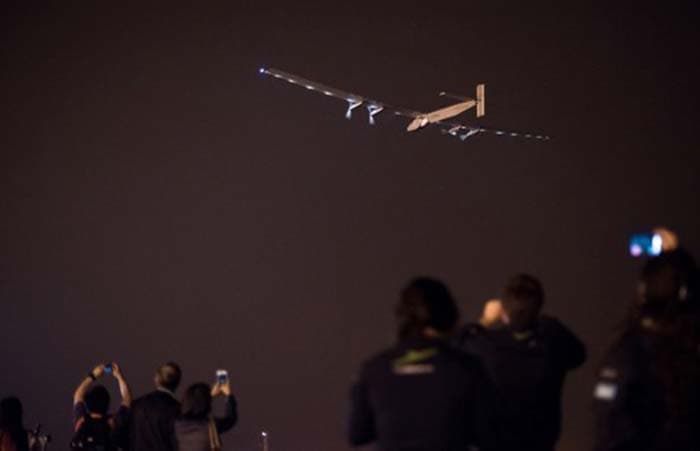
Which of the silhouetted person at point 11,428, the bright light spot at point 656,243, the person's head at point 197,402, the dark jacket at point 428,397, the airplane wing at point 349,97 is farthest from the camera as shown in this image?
the airplane wing at point 349,97

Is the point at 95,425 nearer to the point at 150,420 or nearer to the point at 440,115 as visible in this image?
the point at 150,420

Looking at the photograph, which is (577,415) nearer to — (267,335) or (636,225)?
(636,225)

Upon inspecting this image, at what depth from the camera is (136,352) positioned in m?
7.71

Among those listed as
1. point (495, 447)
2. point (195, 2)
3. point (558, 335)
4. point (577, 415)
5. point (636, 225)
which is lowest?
point (577, 415)

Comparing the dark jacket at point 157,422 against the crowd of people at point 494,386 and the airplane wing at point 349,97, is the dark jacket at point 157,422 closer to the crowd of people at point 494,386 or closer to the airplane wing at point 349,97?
the crowd of people at point 494,386

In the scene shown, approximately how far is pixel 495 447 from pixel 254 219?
16.5ft

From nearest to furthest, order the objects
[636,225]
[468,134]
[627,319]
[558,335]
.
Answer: [627,319] < [558,335] < [636,225] < [468,134]

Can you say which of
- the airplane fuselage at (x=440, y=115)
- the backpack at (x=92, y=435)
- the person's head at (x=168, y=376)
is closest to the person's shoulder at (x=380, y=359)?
the person's head at (x=168, y=376)

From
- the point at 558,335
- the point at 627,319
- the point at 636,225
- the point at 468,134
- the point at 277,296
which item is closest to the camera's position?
the point at 627,319

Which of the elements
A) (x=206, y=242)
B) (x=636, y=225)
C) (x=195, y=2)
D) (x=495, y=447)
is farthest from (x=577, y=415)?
(x=195, y=2)

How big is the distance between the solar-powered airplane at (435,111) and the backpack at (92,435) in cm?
307

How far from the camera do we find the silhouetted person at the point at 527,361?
9.98 feet

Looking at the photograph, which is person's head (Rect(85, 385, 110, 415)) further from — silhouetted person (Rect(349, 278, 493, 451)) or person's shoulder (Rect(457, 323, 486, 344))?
silhouetted person (Rect(349, 278, 493, 451))

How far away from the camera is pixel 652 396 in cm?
240
